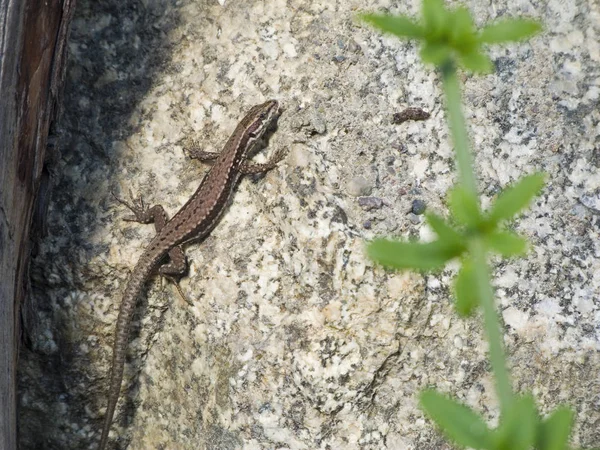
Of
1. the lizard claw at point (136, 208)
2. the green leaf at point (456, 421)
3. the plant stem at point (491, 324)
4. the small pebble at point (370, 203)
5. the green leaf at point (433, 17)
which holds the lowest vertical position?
the green leaf at point (456, 421)

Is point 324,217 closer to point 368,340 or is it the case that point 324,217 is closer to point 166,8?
point 368,340

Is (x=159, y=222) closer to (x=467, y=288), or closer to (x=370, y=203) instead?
(x=370, y=203)

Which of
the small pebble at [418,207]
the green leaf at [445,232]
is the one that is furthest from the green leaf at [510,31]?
the small pebble at [418,207]

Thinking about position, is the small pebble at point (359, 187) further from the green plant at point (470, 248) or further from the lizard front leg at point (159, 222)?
the green plant at point (470, 248)

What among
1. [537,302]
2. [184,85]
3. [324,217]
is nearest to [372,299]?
[324,217]

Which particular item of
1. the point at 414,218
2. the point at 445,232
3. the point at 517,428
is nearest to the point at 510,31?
A: the point at 445,232

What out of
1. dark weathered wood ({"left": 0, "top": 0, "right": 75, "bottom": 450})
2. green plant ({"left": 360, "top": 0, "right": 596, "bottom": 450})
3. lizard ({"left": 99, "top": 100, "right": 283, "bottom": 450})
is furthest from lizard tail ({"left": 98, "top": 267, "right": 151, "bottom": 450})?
green plant ({"left": 360, "top": 0, "right": 596, "bottom": 450})
